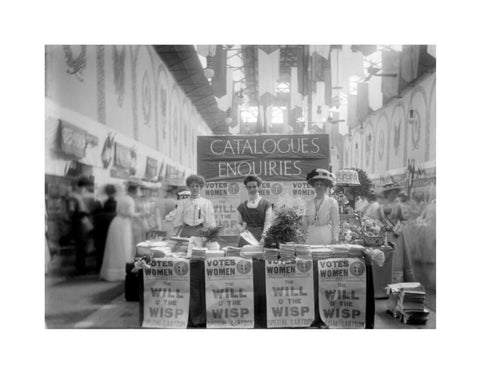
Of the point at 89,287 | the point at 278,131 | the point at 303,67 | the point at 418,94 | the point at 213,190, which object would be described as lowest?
the point at 89,287

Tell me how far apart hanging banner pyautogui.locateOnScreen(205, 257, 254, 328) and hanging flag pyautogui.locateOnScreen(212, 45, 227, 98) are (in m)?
1.76

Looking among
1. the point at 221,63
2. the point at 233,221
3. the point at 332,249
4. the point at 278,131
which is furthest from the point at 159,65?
the point at 332,249

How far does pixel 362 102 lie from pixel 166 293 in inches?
105

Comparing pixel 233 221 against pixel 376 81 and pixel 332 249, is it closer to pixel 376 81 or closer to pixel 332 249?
pixel 332 249

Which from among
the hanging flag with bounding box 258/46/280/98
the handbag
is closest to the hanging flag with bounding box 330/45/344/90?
the hanging flag with bounding box 258/46/280/98

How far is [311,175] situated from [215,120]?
1132 mm

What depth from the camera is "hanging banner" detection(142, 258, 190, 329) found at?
14.1 feet

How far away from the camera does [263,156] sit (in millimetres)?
4781

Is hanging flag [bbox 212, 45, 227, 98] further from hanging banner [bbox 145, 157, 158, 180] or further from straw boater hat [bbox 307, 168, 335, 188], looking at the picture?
straw boater hat [bbox 307, 168, 335, 188]

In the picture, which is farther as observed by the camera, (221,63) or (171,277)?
(221,63)

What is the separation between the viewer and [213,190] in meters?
4.85

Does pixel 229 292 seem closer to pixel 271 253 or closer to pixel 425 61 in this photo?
pixel 271 253

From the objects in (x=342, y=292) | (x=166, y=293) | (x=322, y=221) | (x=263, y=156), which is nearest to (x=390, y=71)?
(x=263, y=156)

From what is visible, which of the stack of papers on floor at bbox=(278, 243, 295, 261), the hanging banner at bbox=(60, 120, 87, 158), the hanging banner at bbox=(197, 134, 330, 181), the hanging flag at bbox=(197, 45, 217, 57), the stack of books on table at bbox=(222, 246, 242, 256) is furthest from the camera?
the hanging banner at bbox=(197, 134, 330, 181)
